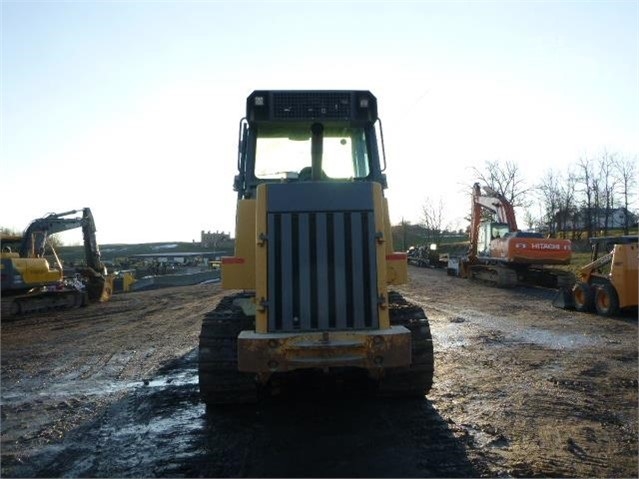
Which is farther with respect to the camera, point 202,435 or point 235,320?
point 235,320

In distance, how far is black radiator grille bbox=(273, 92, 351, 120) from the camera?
6.91 m

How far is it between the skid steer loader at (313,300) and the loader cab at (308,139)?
1074 millimetres

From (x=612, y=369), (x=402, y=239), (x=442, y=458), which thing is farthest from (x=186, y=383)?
(x=402, y=239)

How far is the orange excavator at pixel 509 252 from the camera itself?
22.2 meters

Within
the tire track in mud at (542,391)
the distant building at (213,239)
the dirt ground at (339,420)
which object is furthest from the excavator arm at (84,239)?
the distant building at (213,239)

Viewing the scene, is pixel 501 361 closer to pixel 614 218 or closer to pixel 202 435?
pixel 202 435

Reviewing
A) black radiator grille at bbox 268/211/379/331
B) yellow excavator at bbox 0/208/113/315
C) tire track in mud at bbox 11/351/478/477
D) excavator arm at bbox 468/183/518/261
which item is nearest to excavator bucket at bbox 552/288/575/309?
excavator arm at bbox 468/183/518/261

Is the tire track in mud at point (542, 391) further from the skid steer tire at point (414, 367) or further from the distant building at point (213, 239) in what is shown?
the distant building at point (213, 239)

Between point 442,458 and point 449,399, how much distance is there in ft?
5.87

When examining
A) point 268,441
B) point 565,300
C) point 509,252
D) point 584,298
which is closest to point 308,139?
point 268,441

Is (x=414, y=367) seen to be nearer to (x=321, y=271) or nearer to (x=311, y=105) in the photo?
(x=321, y=271)

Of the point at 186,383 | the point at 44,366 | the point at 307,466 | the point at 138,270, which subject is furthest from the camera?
the point at 138,270

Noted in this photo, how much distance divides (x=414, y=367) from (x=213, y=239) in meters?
61.6

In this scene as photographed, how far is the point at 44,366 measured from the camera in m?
9.41
